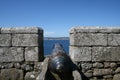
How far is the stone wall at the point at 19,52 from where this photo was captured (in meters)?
7.23

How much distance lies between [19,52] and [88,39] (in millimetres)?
2049

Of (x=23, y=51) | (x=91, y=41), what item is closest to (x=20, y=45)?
(x=23, y=51)

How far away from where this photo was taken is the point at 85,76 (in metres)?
6.93

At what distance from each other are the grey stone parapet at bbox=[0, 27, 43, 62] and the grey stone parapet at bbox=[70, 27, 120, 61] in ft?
3.63

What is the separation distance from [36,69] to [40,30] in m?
1.17

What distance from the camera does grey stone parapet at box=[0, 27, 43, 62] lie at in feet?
23.7

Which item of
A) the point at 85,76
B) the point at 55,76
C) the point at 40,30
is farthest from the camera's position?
the point at 40,30

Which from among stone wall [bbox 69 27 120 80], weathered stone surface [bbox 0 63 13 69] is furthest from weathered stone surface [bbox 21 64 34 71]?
stone wall [bbox 69 27 120 80]

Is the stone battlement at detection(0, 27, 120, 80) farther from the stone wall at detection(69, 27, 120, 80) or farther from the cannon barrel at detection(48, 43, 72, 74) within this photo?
the cannon barrel at detection(48, 43, 72, 74)

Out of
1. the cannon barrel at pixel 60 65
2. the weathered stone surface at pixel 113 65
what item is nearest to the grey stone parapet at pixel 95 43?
the weathered stone surface at pixel 113 65

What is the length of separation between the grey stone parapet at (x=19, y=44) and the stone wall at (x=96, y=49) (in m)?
1.09

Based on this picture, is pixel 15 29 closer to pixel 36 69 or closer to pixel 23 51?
pixel 23 51

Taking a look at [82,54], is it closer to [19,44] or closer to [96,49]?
[96,49]

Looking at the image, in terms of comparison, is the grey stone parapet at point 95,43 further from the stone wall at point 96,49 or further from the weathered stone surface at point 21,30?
the weathered stone surface at point 21,30
